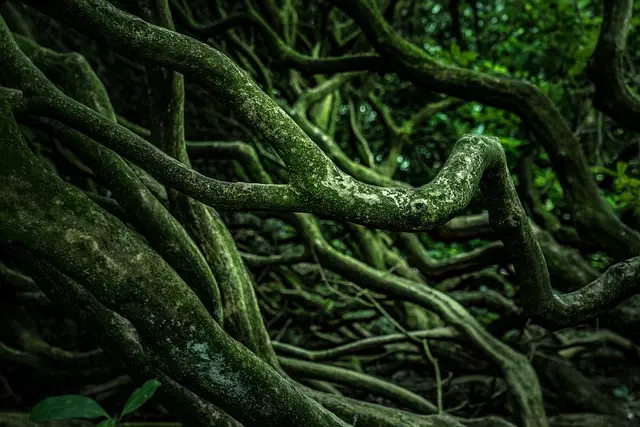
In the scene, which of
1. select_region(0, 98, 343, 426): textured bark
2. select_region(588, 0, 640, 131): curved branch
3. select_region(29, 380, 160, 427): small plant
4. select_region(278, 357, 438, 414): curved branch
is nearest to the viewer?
select_region(29, 380, 160, 427): small plant

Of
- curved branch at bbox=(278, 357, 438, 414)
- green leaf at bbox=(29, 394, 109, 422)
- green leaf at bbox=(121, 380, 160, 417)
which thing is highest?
curved branch at bbox=(278, 357, 438, 414)

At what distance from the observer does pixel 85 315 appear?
6.06 feet

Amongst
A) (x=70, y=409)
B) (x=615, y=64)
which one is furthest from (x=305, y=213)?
(x=615, y=64)

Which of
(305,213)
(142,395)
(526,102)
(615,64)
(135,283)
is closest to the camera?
(142,395)

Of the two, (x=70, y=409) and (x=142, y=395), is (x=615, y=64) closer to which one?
(x=142, y=395)

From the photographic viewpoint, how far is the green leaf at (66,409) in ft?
3.90

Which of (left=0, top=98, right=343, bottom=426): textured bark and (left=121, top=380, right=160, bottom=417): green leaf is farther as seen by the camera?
(left=0, top=98, right=343, bottom=426): textured bark

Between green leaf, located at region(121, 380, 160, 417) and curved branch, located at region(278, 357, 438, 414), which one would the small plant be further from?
curved branch, located at region(278, 357, 438, 414)

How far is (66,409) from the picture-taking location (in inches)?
47.4

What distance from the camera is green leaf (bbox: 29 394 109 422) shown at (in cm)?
119

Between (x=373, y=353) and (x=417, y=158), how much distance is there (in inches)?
93.9

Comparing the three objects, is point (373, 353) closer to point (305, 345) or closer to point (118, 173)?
point (305, 345)

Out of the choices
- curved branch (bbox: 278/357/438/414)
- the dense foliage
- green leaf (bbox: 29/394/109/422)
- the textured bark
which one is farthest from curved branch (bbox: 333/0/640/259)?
green leaf (bbox: 29/394/109/422)

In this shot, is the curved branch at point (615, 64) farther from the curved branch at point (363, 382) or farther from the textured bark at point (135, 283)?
the textured bark at point (135, 283)
